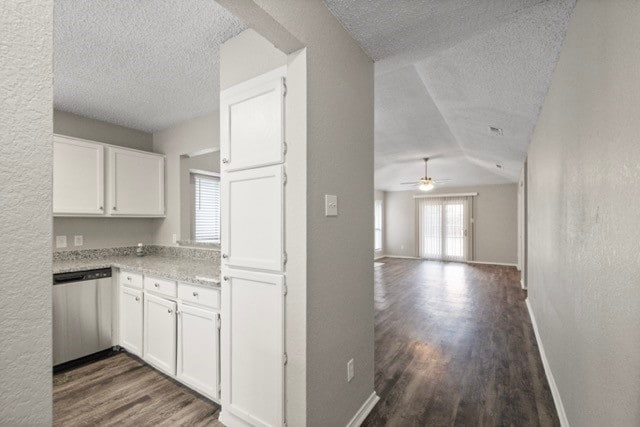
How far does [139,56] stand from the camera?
2.15 meters

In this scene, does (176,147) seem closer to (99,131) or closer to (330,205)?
(99,131)

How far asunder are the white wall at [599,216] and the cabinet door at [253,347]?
1354 mm

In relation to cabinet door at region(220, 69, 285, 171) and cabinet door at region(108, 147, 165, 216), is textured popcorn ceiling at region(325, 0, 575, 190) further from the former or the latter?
cabinet door at region(108, 147, 165, 216)

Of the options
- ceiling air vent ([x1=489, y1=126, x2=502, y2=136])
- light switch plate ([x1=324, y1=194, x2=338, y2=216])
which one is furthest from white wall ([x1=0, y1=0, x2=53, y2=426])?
ceiling air vent ([x1=489, y1=126, x2=502, y2=136])

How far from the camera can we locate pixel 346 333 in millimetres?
1812

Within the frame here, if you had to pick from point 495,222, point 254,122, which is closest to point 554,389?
point 254,122

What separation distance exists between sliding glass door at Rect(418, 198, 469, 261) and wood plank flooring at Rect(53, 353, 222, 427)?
8.66m

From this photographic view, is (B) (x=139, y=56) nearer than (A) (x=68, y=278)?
Yes

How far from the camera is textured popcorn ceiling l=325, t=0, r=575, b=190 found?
1633 millimetres

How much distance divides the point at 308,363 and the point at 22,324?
1189 mm

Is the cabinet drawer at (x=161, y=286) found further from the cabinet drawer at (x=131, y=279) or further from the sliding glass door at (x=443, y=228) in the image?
the sliding glass door at (x=443, y=228)

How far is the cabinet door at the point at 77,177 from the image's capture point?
9.29ft

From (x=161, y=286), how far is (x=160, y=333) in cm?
40

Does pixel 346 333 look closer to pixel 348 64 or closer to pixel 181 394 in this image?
pixel 181 394
